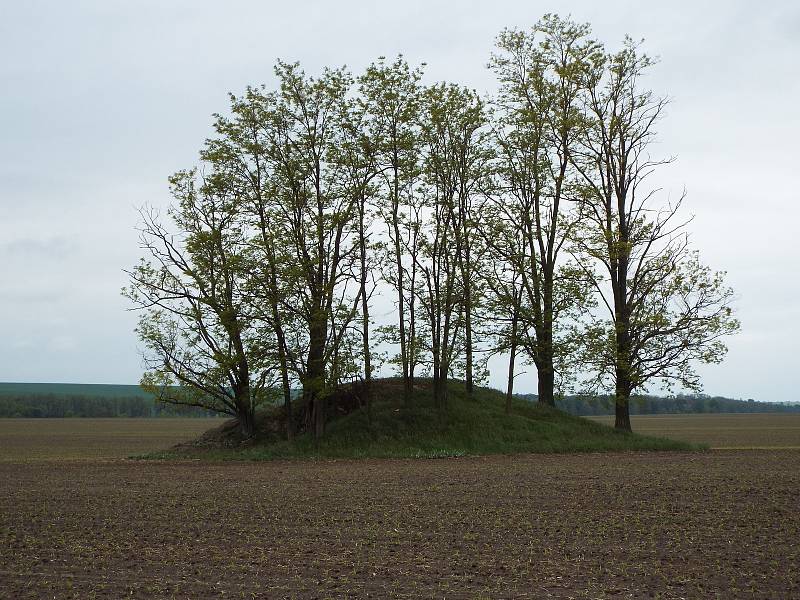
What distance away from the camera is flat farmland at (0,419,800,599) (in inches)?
470

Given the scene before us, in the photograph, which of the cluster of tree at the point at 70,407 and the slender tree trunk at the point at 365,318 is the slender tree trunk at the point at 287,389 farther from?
the cluster of tree at the point at 70,407

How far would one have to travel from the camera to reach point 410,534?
15.7 meters

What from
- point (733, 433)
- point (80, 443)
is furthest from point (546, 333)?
point (733, 433)

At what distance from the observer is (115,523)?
17266 mm

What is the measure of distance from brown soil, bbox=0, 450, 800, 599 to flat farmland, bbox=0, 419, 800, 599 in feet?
0.16

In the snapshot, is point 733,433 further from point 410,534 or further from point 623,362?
point 410,534

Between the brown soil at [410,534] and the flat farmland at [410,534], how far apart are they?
1.9 inches

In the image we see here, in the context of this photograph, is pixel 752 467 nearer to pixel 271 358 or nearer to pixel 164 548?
pixel 271 358

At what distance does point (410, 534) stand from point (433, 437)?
60.9 ft

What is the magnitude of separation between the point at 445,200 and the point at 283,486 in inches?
672

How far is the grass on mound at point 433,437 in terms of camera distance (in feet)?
110

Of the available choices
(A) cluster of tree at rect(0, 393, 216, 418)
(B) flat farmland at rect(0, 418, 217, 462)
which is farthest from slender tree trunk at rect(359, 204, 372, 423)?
(A) cluster of tree at rect(0, 393, 216, 418)

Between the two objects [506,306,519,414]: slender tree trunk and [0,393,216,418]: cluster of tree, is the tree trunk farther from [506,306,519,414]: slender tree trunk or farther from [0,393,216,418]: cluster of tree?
[0,393,216,418]: cluster of tree

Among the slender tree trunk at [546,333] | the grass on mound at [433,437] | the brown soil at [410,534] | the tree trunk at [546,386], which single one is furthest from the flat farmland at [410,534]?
the tree trunk at [546,386]
